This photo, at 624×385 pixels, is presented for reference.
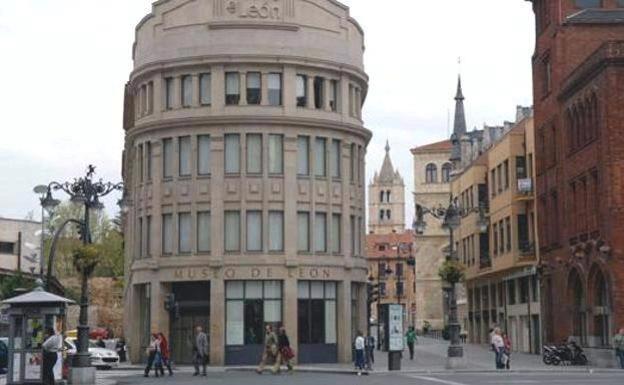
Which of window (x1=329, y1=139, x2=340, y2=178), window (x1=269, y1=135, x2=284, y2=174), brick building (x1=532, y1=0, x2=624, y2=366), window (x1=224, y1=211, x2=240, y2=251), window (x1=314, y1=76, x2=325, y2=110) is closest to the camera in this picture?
brick building (x1=532, y1=0, x2=624, y2=366)

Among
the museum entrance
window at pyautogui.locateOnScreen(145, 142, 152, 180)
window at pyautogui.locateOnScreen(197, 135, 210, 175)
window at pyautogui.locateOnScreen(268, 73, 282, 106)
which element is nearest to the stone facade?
window at pyautogui.locateOnScreen(145, 142, 152, 180)

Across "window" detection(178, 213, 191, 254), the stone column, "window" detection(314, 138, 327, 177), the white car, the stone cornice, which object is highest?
the stone cornice

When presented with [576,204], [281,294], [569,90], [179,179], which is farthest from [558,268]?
[179,179]

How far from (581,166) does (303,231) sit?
13.3 meters

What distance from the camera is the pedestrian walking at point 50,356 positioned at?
105 feet

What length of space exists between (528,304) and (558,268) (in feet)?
35.4

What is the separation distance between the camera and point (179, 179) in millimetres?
54312

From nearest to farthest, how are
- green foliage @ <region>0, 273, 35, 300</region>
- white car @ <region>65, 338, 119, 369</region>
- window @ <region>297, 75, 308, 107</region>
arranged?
1. white car @ <region>65, 338, 119, 369</region>
2. window @ <region>297, 75, 308, 107</region>
3. green foliage @ <region>0, 273, 35, 300</region>

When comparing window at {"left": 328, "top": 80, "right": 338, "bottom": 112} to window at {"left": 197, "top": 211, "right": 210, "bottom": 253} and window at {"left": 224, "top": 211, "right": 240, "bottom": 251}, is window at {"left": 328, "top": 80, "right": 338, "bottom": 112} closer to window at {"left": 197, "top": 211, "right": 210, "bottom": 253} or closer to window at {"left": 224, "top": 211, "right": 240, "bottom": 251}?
window at {"left": 224, "top": 211, "right": 240, "bottom": 251}

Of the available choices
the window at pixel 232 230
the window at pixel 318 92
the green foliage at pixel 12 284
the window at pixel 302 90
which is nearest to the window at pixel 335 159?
the window at pixel 318 92

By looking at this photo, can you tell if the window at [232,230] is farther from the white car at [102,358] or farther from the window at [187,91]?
the white car at [102,358]

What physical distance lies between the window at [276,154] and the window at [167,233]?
5.51 meters

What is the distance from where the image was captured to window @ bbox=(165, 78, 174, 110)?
180ft

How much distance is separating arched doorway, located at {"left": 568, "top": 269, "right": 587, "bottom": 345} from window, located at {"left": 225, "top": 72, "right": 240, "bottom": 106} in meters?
17.9
